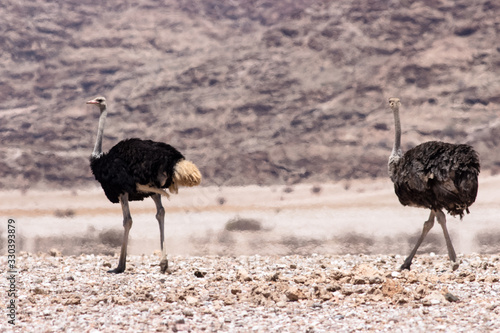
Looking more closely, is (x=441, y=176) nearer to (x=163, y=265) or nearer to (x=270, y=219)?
(x=163, y=265)

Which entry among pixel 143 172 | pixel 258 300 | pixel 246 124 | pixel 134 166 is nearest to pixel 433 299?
pixel 258 300

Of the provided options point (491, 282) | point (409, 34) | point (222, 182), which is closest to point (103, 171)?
point (491, 282)

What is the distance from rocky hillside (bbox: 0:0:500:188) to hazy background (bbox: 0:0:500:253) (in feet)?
0.39

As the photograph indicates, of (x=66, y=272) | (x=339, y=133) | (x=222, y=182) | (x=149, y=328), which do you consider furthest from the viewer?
(x=339, y=133)

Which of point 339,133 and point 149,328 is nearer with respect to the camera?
point 149,328

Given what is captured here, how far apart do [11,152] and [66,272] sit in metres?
44.0

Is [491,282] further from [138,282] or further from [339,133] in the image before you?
[339,133]

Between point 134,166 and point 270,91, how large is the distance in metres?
47.1

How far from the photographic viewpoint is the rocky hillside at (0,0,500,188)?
52406mm

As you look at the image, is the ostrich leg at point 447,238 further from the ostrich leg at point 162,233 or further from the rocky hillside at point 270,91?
the rocky hillside at point 270,91

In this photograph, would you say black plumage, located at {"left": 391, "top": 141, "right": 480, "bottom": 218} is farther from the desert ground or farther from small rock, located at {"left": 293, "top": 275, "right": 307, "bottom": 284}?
small rock, located at {"left": 293, "top": 275, "right": 307, "bottom": 284}

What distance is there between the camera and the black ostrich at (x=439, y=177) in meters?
Result: 12.6

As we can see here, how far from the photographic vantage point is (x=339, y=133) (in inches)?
2135

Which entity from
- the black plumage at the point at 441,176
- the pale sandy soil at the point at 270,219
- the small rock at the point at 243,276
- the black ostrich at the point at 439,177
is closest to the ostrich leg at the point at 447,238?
the black ostrich at the point at 439,177
